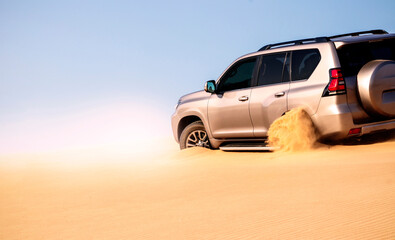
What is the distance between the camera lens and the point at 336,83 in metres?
6.67

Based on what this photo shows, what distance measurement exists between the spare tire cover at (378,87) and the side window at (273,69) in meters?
1.32

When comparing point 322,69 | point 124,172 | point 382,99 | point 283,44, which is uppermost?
point 283,44

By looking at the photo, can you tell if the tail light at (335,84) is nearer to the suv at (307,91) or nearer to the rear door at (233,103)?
the suv at (307,91)

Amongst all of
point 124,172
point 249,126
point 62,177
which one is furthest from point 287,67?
point 62,177

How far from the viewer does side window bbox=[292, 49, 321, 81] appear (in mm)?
7062

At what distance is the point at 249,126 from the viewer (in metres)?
7.77

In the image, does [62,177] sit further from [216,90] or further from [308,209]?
[308,209]

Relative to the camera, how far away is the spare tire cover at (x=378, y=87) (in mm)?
6426

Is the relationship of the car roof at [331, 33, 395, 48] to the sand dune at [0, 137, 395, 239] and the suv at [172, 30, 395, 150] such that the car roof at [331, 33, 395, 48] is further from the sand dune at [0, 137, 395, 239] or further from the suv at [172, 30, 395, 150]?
the sand dune at [0, 137, 395, 239]

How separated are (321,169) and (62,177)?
4.64 meters

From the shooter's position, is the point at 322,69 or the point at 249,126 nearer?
the point at 322,69

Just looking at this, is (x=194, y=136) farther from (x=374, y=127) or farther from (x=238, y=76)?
(x=374, y=127)

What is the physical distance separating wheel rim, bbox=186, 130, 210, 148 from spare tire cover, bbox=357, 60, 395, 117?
10.9 ft

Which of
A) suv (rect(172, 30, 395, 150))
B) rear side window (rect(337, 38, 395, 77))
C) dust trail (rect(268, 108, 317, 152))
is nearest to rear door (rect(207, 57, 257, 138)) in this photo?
suv (rect(172, 30, 395, 150))
